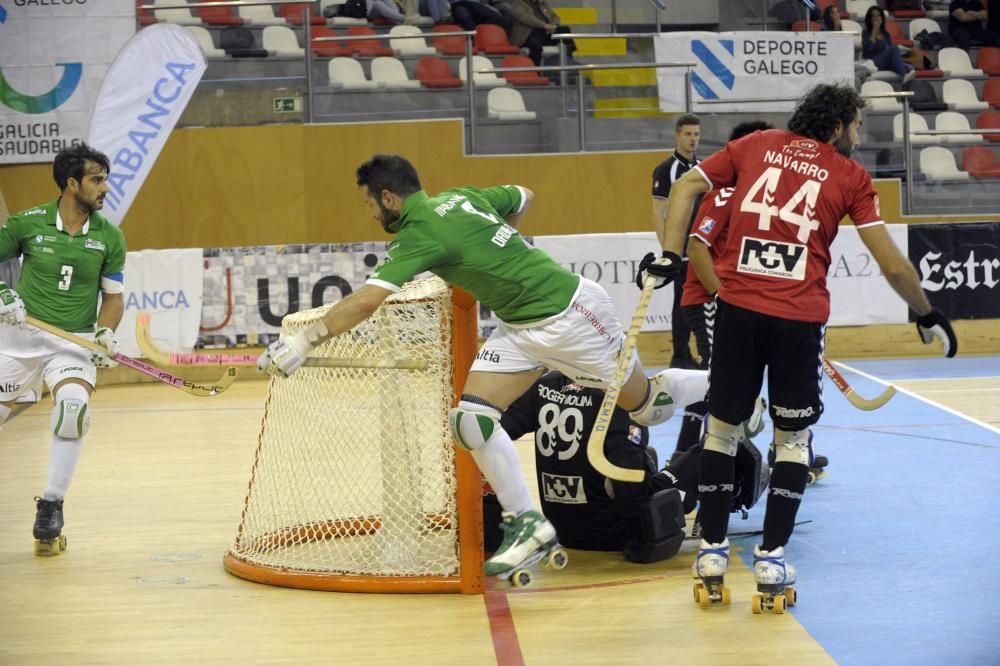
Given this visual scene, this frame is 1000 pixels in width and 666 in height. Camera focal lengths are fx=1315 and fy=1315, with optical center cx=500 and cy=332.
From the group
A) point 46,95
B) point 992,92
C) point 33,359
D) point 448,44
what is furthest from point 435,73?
point 33,359

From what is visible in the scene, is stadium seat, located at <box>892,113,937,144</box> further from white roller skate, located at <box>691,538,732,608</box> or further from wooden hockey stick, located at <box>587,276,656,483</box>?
white roller skate, located at <box>691,538,732,608</box>

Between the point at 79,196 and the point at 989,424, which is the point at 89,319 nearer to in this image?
the point at 79,196

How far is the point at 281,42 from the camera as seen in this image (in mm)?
12977

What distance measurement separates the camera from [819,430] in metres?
8.94

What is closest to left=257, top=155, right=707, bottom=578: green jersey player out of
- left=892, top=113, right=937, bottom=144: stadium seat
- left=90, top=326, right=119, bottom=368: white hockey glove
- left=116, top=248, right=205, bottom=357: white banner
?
left=90, top=326, right=119, bottom=368: white hockey glove

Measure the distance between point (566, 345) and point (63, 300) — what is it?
2.69 meters

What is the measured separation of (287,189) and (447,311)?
8.13 meters

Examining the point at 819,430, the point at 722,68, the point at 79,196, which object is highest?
the point at 722,68

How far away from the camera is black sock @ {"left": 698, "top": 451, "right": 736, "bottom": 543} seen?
16.2ft

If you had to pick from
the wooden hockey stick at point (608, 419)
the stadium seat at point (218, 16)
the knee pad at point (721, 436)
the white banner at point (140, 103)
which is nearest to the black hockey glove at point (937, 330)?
the knee pad at point (721, 436)

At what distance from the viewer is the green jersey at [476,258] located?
500cm

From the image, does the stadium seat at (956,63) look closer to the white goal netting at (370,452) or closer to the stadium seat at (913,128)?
the stadium seat at (913,128)

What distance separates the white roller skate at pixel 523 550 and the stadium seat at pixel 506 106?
28.3 ft

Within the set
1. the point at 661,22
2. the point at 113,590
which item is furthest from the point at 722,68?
the point at 113,590
